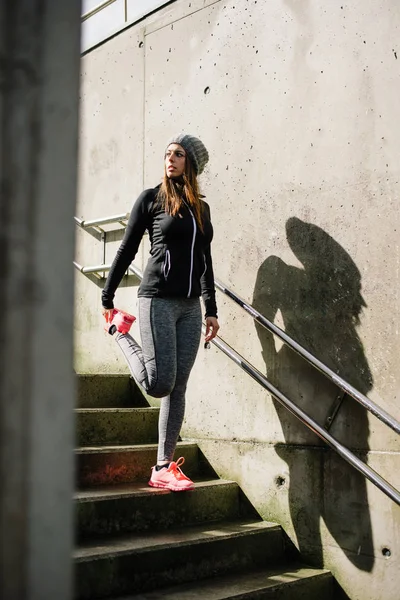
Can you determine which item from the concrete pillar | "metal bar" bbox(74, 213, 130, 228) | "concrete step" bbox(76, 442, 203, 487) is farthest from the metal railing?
the concrete pillar

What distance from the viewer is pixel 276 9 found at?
385cm

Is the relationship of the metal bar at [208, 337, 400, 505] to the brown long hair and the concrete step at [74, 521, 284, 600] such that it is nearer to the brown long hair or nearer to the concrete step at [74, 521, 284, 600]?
the concrete step at [74, 521, 284, 600]

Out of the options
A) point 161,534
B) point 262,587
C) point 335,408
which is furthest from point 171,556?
point 335,408

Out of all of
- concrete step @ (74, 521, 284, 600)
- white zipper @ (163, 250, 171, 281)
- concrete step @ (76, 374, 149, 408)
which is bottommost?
concrete step @ (74, 521, 284, 600)

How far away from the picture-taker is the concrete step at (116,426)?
384 cm

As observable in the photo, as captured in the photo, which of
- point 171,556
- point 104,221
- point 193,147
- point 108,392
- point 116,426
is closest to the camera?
point 171,556

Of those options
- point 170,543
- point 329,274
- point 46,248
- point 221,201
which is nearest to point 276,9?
point 221,201

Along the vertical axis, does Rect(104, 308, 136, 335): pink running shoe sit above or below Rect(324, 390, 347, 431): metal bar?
above

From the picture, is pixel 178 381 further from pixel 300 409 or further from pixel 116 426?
pixel 116 426

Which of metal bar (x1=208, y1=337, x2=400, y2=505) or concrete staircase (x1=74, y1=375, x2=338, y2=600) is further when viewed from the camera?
metal bar (x1=208, y1=337, x2=400, y2=505)

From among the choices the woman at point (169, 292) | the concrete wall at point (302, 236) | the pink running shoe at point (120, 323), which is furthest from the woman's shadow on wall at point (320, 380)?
the pink running shoe at point (120, 323)

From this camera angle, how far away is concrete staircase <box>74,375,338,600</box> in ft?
9.41

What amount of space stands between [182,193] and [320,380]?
3.73 feet

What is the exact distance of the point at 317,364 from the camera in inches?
132
